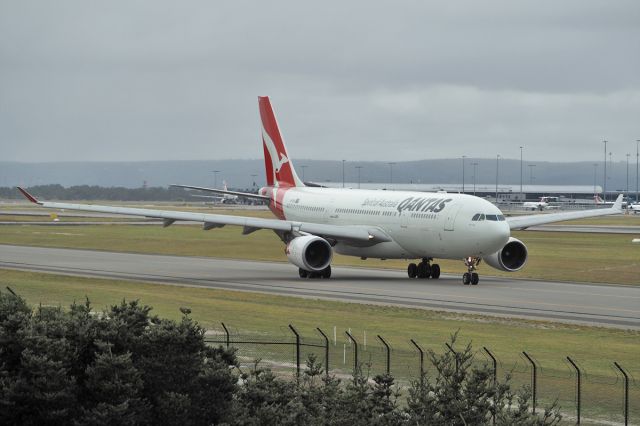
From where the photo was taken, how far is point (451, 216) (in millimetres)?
57938

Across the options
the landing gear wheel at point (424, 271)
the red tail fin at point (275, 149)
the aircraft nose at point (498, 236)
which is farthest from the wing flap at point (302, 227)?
the red tail fin at point (275, 149)

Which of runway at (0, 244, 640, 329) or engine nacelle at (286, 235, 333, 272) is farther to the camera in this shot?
engine nacelle at (286, 235, 333, 272)

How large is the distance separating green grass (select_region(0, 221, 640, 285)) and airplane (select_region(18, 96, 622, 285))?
392cm

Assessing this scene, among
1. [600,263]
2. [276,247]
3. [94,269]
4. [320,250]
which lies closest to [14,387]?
[320,250]

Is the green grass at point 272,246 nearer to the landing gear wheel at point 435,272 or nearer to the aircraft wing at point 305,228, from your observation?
the landing gear wheel at point 435,272

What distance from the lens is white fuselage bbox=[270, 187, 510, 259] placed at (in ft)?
187

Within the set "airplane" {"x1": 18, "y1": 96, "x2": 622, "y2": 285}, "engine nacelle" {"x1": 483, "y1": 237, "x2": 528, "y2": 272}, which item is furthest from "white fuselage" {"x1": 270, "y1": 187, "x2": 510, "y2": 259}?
→ "engine nacelle" {"x1": 483, "y1": 237, "x2": 528, "y2": 272}

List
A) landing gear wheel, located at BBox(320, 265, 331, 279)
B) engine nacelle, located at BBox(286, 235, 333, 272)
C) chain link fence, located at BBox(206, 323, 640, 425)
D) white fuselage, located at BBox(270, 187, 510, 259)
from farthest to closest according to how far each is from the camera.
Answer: landing gear wheel, located at BBox(320, 265, 331, 279) < engine nacelle, located at BBox(286, 235, 333, 272) < white fuselage, located at BBox(270, 187, 510, 259) < chain link fence, located at BBox(206, 323, 640, 425)

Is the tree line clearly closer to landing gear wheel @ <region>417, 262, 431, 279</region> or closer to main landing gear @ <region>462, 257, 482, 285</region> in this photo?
main landing gear @ <region>462, 257, 482, 285</region>

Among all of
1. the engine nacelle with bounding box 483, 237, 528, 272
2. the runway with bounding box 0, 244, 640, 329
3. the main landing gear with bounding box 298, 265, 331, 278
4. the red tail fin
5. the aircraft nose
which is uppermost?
the red tail fin

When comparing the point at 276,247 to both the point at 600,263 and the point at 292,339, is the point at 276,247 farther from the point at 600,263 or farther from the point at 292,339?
the point at 292,339

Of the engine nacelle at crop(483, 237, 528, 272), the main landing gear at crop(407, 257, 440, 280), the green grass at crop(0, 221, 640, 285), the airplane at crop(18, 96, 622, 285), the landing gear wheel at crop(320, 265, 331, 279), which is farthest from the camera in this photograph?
the green grass at crop(0, 221, 640, 285)

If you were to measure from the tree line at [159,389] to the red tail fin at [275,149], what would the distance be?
172 feet

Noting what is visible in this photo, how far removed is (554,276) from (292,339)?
3197 centimetres
